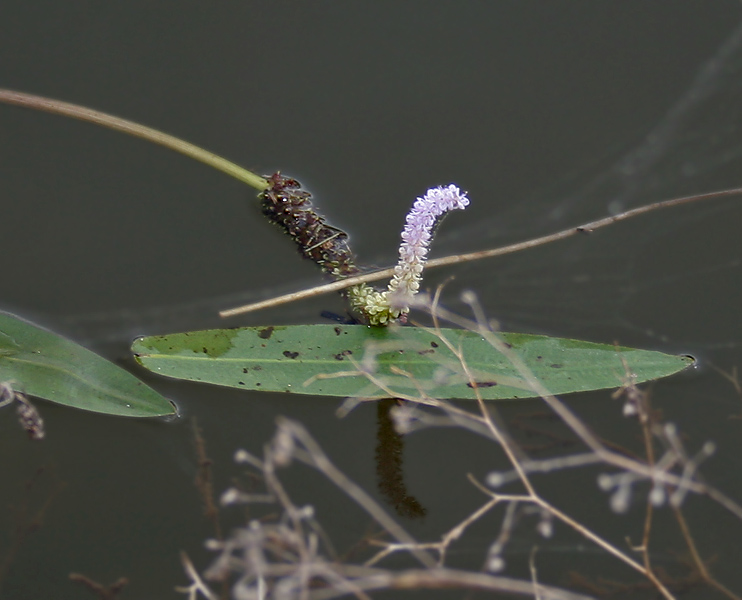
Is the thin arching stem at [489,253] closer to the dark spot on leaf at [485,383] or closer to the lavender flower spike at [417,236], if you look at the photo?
the lavender flower spike at [417,236]

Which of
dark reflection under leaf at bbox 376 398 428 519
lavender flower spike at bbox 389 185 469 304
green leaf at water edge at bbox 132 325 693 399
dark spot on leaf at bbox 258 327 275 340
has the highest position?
lavender flower spike at bbox 389 185 469 304

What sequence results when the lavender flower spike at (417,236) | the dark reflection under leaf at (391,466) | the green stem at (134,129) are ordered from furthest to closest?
the green stem at (134,129) → the dark reflection under leaf at (391,466) → the lavender flower spike at (417,236)

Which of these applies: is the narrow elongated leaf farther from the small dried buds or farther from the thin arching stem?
the small dried buds

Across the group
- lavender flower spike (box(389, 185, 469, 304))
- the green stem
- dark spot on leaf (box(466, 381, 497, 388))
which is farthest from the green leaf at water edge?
the green stem

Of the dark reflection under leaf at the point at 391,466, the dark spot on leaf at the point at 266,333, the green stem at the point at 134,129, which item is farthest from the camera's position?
the green stem at the point at 134,129

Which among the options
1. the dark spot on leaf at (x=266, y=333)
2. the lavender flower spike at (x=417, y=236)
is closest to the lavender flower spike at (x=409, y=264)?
the lavender flower spike at (x=417, y=236)

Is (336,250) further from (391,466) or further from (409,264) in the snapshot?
(391,466)
